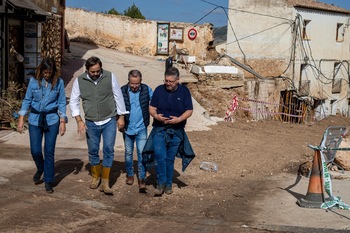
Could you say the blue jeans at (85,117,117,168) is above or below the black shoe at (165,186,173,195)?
above

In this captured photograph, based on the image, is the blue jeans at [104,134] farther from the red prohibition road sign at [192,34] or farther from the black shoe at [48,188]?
the red prohibition road sign at [192,34]

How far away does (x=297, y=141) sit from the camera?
1342cm

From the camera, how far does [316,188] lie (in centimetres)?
670

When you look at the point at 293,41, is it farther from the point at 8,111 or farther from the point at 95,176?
the point at 95,176

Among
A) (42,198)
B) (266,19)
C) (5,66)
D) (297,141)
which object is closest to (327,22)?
(266,19)

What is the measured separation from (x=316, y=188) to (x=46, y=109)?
3.63 m

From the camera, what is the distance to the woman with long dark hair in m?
6.86

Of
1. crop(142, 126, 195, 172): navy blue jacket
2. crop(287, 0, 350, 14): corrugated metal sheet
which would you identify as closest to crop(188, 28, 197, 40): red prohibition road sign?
crop(287, 0, 350, 14): corrugated metal sheet

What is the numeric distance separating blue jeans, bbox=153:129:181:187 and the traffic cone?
182cm

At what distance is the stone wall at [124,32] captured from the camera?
98.0ft

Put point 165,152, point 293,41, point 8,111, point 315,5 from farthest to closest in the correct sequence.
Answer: point 315,5 < point 293,41 < point 8,111 < point 165,152

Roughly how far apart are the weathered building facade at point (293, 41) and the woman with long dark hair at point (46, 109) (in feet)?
80.9

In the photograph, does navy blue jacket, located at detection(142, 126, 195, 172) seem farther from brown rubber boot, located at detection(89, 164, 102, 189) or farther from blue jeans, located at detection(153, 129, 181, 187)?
brown rubber boot, located at detection(89, 164, 102, 189)

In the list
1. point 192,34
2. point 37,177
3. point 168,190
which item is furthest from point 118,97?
point 192,34
